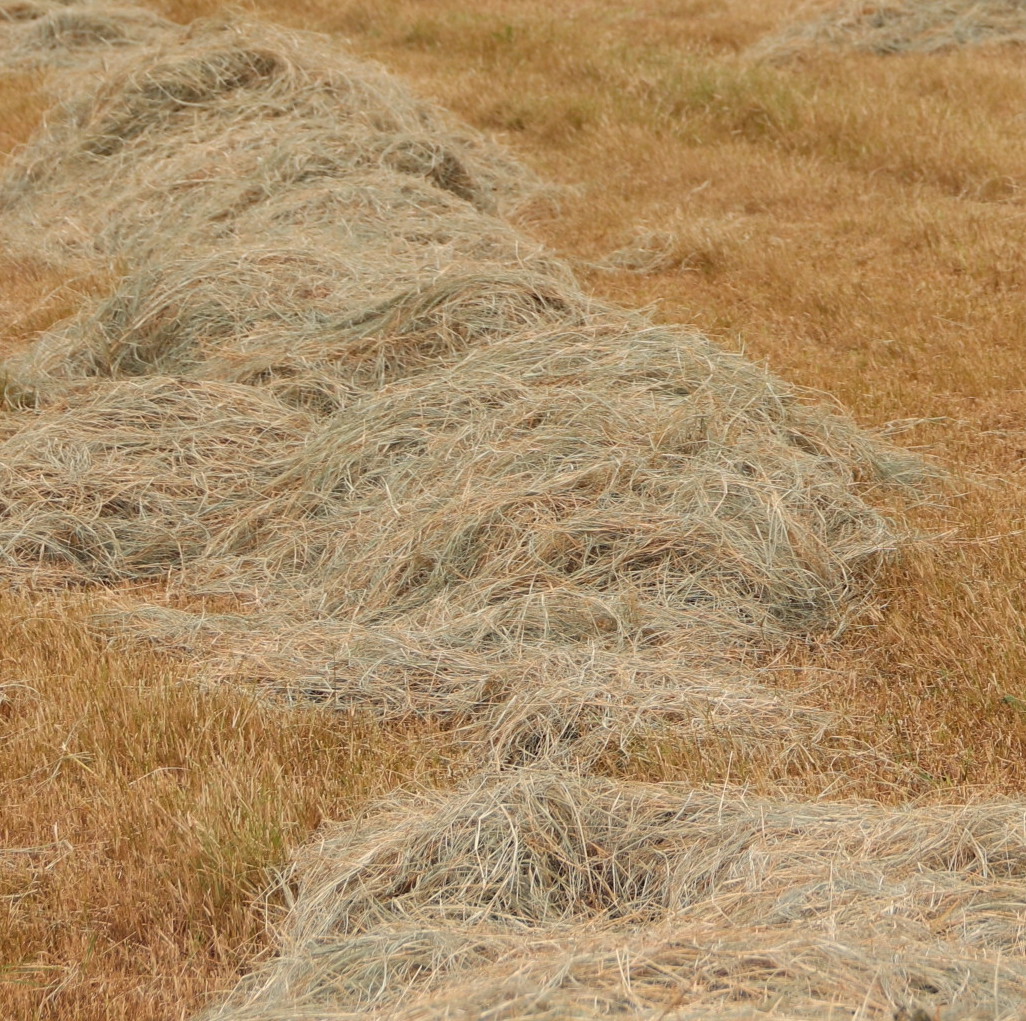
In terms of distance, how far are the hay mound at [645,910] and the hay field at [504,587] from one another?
10mm

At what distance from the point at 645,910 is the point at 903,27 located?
1160cm

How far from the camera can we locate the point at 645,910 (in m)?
2.69

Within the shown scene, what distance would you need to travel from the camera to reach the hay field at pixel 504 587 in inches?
104

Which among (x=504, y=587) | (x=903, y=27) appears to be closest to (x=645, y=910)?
(x=504, y=587)

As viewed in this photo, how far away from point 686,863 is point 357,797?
3.05ft

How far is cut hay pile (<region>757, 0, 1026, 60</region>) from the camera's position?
40.1 ft

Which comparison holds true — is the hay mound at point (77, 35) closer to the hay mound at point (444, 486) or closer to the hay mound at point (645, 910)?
the hay mound at point (444, 486)

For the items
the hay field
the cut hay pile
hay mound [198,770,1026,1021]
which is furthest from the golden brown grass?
the cut hay pile

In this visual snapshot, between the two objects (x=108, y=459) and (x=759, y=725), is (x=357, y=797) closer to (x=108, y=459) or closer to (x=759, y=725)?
(x=759, y=725)

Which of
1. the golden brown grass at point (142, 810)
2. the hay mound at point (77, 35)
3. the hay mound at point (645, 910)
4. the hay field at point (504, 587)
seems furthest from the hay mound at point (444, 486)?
the hay mound at point (77, 35)

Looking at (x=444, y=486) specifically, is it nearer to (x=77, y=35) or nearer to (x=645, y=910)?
(x=645, y=910)

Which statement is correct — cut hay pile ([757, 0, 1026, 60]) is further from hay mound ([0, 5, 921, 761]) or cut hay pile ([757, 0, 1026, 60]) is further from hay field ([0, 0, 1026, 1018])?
hay mound ([0, 5, 921, 761])

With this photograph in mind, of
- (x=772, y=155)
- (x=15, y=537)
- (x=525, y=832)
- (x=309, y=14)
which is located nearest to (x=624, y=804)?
(x=525, y=832)

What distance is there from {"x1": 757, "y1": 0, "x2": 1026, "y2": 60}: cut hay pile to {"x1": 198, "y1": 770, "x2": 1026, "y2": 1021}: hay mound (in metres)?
10.5
